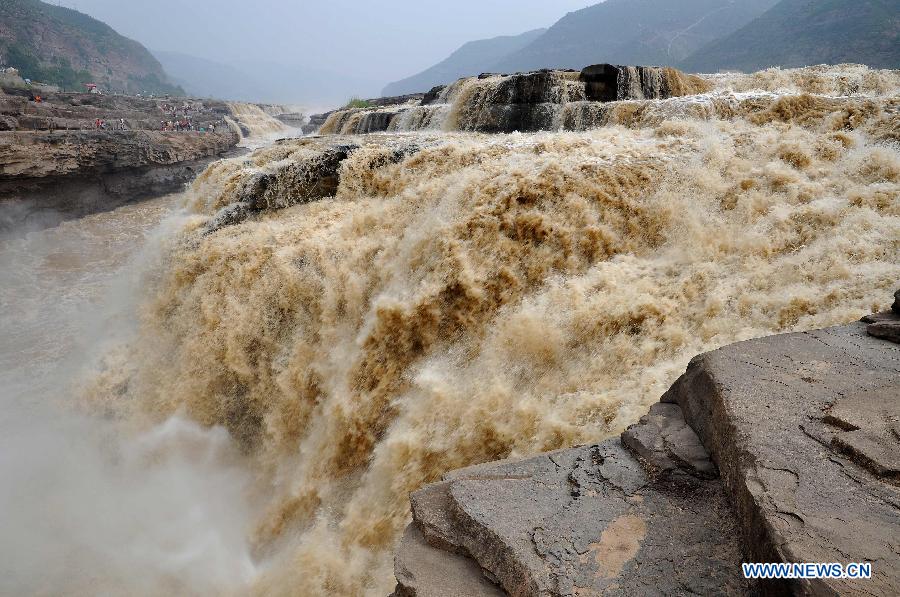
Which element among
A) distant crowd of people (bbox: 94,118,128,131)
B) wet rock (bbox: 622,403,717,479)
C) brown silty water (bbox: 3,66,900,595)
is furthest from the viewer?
distant crowd of people (bbox: 94,118,128,131)

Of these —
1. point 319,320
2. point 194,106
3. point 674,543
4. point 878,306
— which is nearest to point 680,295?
point 878,306

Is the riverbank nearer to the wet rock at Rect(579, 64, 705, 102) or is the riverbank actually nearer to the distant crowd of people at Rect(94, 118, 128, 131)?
the distant crowd of people at Rect(94, 118, 128, 131)

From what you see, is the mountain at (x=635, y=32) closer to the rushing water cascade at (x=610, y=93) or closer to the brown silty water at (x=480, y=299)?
the rushing water cascade at (x=610, y=93)

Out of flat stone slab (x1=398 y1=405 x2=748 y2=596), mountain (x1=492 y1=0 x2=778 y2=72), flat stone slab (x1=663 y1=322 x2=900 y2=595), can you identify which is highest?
mountain (x1=492 y1=0 x2=778 y2=72)

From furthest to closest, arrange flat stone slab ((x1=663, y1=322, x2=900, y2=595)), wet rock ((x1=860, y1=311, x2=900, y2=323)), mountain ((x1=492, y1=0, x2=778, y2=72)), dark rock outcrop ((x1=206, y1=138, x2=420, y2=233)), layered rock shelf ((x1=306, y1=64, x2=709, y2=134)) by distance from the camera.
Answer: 1. mountain ((x1=492, y1=0, x2=778, y2=72))
2. layered rock shelf ((x1=306, y1=64, x2=709, y2=134))
3. dark rock outcrop ((x1=206, y1=138, x2=420, y2=233))
4. wet rock ((x1=860, y1=311, x2=900, y2=323))
5. flat stone slab ((x1=663, y1=322, x2=900, y2=595))

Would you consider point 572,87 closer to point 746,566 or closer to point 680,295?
point 680,295

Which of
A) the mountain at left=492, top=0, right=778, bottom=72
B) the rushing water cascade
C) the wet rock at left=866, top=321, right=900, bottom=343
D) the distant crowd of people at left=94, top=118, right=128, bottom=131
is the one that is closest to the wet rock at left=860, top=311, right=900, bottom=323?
the wet rock at left=866, top=321, right=900, bottom=343

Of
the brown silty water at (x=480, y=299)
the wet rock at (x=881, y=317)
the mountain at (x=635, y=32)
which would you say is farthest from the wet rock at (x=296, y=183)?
the mountain at (x=635, y=32)

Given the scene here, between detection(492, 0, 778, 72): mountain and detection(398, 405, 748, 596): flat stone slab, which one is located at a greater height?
detection(492, 0, 778, 72): mountain
